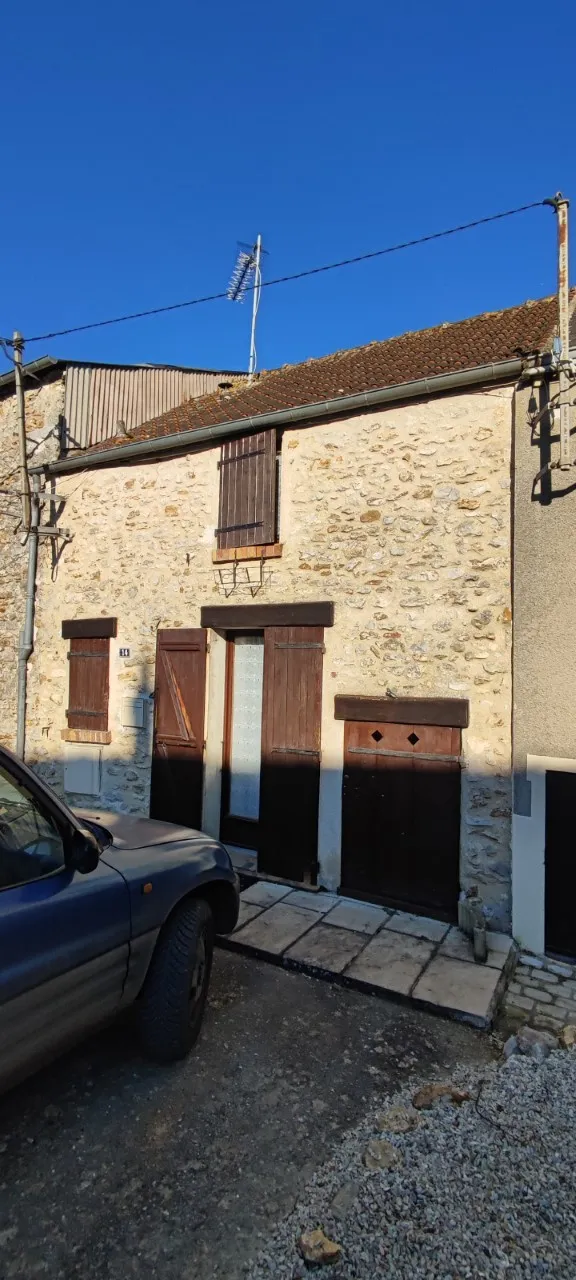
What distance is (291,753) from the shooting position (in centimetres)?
555

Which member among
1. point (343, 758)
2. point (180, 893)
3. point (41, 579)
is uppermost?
point (41, 579)

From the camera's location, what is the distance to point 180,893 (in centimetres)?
309

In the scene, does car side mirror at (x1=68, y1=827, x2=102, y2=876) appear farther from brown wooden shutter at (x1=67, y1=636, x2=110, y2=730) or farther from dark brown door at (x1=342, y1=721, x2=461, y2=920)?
brown wooden shutter at (x1=67, y1=636, x2=110, y2=730)

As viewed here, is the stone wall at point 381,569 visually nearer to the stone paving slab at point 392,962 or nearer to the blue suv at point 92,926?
the stone paving slab at point 392,962

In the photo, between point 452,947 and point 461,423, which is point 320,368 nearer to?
point 461,423

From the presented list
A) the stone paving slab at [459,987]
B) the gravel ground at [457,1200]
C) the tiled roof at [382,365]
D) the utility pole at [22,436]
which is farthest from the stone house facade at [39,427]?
the gravel ground at [457,1200]

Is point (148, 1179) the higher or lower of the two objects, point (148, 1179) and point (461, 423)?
the lower

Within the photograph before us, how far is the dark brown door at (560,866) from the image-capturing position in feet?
13.9

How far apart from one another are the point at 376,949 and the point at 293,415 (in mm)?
4672

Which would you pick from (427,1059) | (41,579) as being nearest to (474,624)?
(427,1059)

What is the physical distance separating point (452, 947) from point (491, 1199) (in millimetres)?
2134

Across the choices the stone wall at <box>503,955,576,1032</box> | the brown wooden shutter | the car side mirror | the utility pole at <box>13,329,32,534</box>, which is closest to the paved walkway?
the stone wall at <box>503,955,576,1032</box>

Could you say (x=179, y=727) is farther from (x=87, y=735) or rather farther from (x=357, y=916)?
(x=357, y=916)

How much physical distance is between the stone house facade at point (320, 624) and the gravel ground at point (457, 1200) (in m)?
2.08
